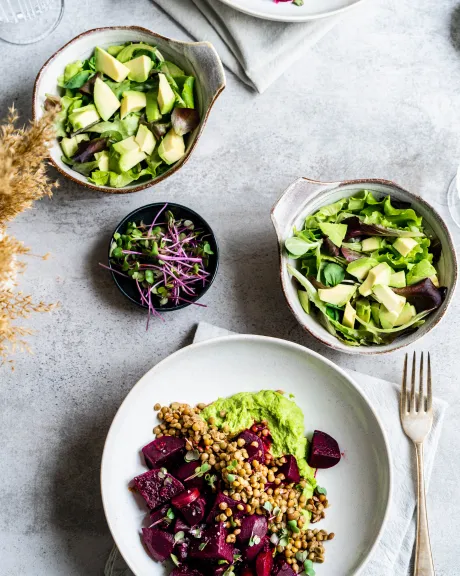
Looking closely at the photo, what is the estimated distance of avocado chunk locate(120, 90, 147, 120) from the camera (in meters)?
2.64

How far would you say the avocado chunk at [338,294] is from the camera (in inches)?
100.0

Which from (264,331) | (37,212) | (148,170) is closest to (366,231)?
(264,331)

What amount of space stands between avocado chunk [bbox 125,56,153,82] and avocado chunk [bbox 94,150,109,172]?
33 cm

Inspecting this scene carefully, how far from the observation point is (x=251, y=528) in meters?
2.40

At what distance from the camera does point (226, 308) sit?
2.83m

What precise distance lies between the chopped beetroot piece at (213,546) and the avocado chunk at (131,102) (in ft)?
5.42

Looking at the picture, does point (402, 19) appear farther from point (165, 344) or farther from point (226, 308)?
point (165, 344)

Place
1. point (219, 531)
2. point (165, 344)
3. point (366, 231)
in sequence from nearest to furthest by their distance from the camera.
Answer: point (219, 531)
point (366, 231)
point (165, 344)

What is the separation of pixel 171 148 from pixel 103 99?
34cm

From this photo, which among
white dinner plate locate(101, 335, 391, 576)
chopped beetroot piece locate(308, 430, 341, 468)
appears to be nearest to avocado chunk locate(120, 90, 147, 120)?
white dinner plate locate(101, 335, 391, 576)

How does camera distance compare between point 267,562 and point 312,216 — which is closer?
point 267,562

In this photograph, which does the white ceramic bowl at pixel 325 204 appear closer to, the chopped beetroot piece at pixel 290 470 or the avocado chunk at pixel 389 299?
the avocado chunk at pixel 389 299

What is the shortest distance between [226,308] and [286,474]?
74cm

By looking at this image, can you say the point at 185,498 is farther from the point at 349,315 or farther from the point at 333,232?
the point at 333,232
